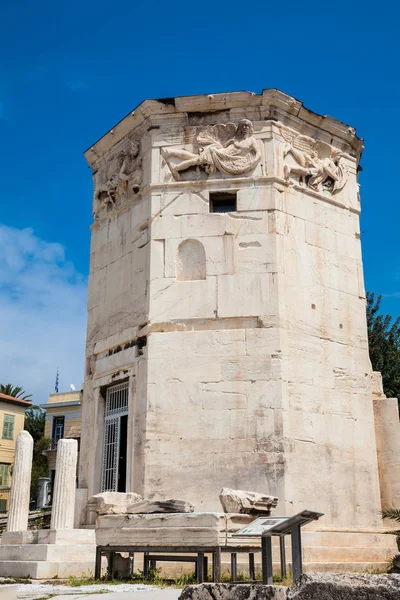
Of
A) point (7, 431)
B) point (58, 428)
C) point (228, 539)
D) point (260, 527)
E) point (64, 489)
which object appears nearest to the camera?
point (260, 527)

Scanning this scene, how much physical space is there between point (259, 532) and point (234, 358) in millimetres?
7383

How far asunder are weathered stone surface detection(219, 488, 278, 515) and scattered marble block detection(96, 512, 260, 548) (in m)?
0.26

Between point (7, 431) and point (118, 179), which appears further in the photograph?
point (7, 431)

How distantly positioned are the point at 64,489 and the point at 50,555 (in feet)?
5.15

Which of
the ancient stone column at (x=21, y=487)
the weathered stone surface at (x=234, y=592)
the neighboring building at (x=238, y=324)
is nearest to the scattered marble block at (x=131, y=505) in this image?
the neighboring building at (x=238, y=324)

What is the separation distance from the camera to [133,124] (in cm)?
1767

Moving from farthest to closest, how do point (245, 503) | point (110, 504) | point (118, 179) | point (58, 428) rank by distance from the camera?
1. point (58, 428)
2. point (118, 179)
3. point (110, 504)
4. point (245, 503)

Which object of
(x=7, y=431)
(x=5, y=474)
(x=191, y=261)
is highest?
(x=191, y=261)

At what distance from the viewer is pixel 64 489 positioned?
44.5ft

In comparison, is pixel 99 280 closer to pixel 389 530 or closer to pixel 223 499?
pixel 223 499

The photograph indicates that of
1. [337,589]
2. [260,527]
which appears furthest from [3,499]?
[337,589]

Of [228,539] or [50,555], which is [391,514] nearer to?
[228,539]

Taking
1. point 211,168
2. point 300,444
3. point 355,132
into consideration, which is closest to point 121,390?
point 300,444

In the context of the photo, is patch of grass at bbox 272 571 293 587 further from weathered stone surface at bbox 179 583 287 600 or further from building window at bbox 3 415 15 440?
building window at bbox 3 415 15 440
